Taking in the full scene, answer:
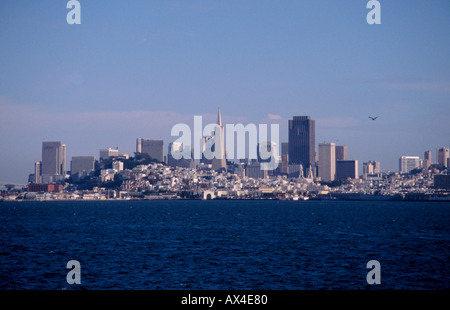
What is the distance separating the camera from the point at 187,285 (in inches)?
1336
